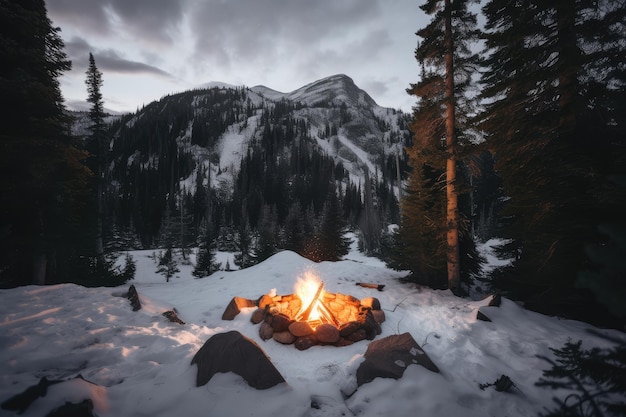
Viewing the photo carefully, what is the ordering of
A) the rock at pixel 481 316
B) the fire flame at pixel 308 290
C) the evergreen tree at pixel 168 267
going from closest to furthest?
the rock at pixel 481 316 < the fire flame at pixel 308 290 < the evergreen tree at pixel 168 267

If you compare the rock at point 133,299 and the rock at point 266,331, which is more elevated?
the rock at point 133,299

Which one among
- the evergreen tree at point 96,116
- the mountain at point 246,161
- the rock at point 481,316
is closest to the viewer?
the rock at point 481,316

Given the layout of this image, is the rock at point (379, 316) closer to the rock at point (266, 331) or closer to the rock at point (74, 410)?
the rock at point (266, 331)

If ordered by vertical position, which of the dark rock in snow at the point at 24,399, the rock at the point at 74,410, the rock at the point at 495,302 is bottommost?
the rock at the point at 495,302

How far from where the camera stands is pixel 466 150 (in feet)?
29.8

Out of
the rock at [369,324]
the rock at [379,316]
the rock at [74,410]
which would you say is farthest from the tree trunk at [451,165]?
the rock at [74,410]

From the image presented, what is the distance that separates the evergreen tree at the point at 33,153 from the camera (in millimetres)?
8570

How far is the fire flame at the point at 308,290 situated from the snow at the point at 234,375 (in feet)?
4.89

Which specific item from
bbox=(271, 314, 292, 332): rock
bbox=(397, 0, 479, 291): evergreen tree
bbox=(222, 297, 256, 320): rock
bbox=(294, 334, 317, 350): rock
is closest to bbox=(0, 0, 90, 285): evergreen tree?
bbox=(222, 297, 256, 320): rock

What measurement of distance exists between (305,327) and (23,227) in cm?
1142

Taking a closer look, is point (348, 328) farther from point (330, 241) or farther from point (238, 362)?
point (330, 241)

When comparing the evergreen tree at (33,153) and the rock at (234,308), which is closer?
the rock at (234,308)

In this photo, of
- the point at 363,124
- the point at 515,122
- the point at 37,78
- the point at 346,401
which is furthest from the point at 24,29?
the point at 363,124

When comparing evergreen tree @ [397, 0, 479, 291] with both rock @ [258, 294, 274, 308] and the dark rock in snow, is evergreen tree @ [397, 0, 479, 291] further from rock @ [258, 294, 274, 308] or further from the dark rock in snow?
the dark rock in snow
